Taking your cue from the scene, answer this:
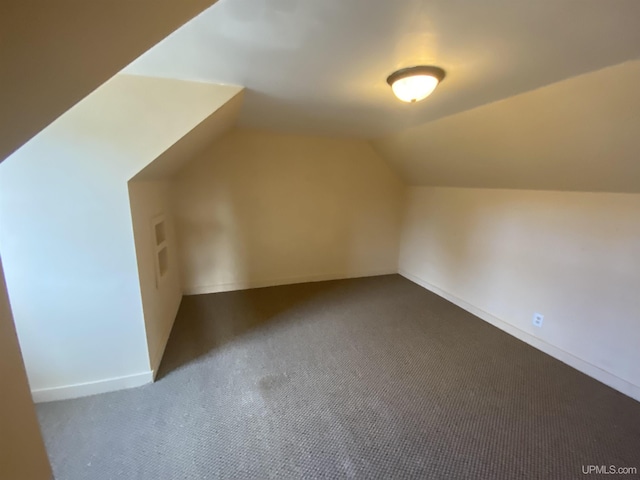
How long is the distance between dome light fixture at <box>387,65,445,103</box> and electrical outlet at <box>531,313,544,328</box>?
2114 mm

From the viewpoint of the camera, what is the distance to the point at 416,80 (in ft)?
5.22

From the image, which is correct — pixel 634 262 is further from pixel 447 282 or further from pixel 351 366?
pixel 351 366

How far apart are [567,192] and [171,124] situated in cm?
281

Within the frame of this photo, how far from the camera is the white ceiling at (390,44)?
108 cm

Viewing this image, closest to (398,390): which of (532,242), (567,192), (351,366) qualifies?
(351,366)

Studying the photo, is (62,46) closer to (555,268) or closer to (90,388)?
(90,388)

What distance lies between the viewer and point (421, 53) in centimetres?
142

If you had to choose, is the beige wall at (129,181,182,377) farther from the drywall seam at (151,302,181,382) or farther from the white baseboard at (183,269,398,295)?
the white baseboard at (183,269,398,295)

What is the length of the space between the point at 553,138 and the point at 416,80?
1080mm

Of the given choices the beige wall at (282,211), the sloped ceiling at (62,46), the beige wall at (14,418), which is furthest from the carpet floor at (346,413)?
the sloped ceiling at (62,46)

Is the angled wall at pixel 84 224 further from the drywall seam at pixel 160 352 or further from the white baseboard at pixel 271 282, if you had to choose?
the white baseboard at pixel 271 282

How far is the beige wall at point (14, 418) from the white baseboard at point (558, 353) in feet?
9.97

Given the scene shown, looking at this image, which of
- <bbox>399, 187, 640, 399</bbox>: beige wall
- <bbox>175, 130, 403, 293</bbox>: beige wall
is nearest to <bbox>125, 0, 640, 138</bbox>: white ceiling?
<bbox>399, 187, 640, 399</bbox>: beige wall

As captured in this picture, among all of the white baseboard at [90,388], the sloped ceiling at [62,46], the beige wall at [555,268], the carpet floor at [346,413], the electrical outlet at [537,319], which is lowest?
the carpet floor at [346,413]
